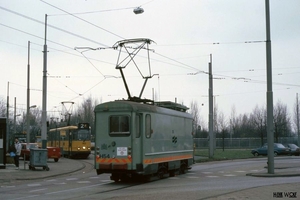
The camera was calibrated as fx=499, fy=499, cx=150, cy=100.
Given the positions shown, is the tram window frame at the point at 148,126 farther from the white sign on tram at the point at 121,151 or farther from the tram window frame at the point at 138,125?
the white sign on tram at the point at 121,151

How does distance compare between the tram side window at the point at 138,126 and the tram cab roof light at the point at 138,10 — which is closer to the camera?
the tram side window at the point at 138,126

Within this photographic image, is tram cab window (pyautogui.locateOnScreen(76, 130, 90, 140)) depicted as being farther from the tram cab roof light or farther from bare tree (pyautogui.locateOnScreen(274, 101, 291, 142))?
bare tree (pyautogui.locateOnScreen(274, 101, 291, 142))

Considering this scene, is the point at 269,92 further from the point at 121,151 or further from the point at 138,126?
the point at 121,151

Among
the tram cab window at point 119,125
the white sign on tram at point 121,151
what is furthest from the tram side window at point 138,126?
the white sign on tram at point 121,151

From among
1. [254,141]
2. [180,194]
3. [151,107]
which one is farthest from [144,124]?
[254,141]

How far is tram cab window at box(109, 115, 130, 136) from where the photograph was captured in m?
20.0

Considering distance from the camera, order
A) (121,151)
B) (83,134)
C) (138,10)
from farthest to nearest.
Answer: (83,134) → (138,10) → (121,151)

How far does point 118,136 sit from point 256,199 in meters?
7.99

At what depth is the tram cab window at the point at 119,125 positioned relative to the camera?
20.0 m

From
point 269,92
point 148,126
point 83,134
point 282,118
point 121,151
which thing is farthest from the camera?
point 282,118

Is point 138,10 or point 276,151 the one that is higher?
point 138,10

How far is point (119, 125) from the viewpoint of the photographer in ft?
66.2

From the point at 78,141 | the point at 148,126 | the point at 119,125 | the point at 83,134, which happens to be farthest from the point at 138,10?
the point at 78,141

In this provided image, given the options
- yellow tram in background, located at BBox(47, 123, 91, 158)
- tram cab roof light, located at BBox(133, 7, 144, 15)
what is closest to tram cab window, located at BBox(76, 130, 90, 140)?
yellow tram in background, located at BBox(47, 123, 91, 158)
